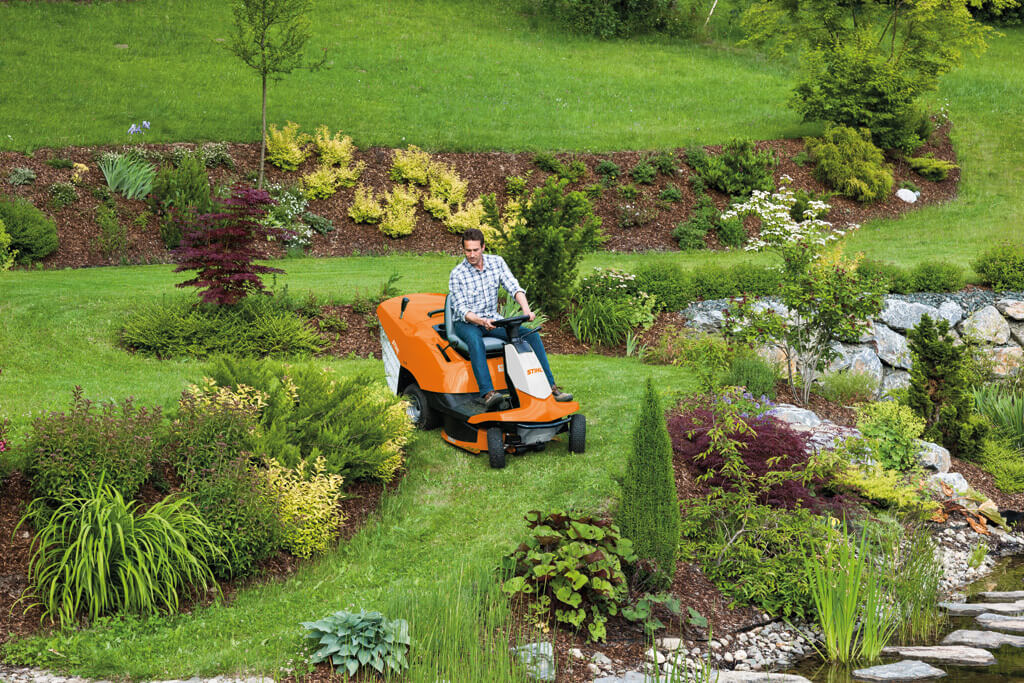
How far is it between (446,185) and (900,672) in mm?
13562

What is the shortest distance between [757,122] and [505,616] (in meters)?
20.0

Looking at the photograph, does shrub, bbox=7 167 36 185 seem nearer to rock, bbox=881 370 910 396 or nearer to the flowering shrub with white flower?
the flowering shrub with white flower

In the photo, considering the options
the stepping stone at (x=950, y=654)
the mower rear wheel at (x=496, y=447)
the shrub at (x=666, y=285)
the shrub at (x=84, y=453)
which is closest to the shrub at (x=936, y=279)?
the shrub at (x=666, y=285)

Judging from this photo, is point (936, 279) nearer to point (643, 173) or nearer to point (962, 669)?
point (643, 173)

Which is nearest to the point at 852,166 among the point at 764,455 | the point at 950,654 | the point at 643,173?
the point at 643,173

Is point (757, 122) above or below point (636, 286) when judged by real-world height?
above

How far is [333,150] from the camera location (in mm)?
17656

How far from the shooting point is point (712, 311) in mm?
12062

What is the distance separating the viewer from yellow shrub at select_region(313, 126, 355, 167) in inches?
692

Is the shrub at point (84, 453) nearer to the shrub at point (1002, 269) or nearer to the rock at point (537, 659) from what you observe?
the rock at point (537, 659)

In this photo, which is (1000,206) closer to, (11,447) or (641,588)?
(641,588)

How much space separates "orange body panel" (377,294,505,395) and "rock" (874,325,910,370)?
22.2 ft

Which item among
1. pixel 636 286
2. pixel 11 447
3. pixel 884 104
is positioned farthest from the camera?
pixel 884 104

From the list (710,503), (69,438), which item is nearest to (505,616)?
(710,503)
